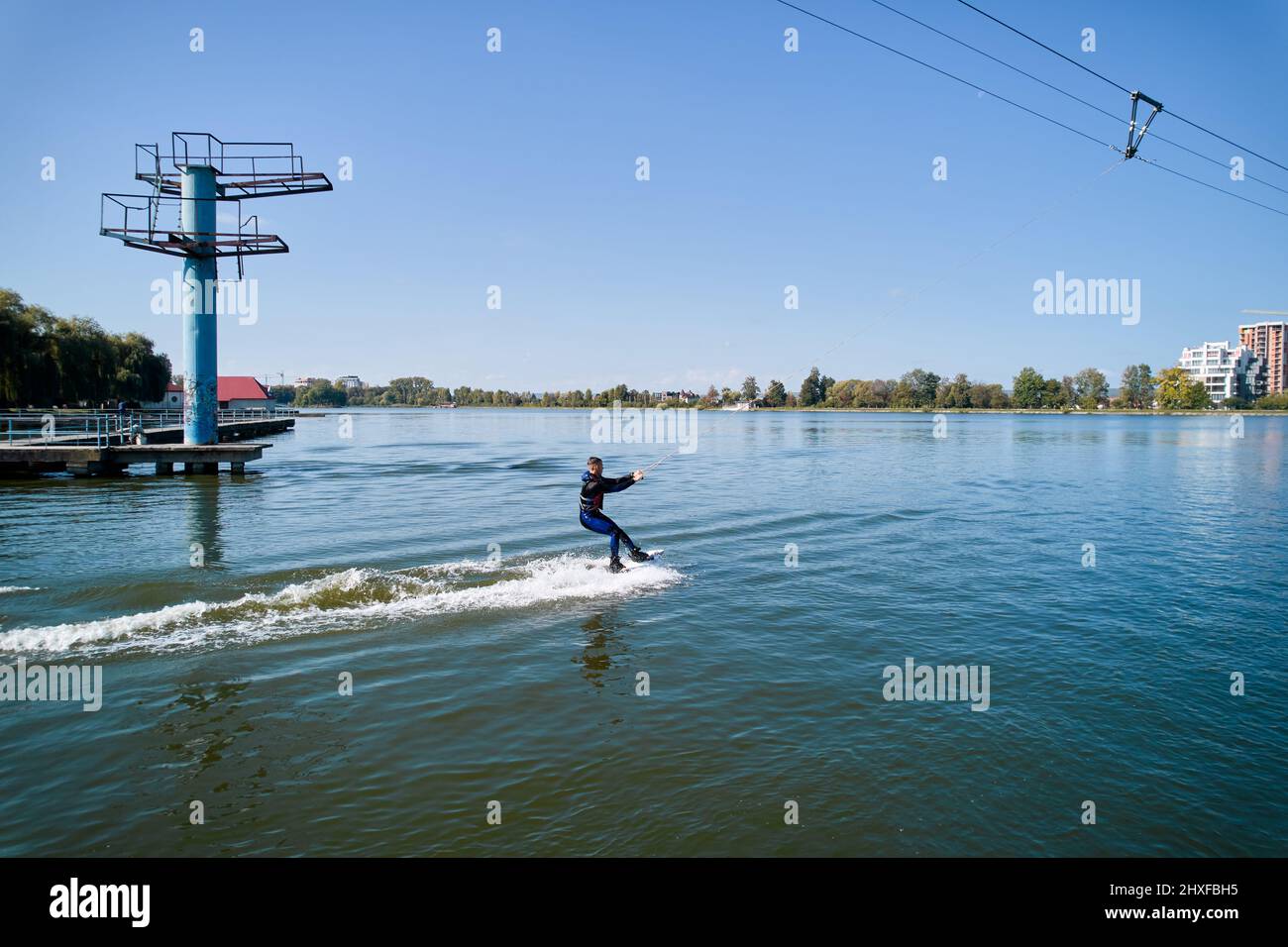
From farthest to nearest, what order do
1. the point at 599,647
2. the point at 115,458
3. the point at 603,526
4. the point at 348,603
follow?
the point at 115,458
the point at 603,526
the point at 348,603
the point at 599,647

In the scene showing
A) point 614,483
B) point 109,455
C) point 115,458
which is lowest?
point 614,483

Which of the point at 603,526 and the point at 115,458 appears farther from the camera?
the point at 115,458

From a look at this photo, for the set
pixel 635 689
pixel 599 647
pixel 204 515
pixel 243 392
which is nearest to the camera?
pixel 635 689

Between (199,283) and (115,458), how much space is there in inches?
370

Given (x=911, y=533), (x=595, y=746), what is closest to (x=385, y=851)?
(x=595, y=746)

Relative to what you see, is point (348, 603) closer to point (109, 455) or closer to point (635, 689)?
point (635, 689)

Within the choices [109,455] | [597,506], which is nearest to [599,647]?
[597,506]

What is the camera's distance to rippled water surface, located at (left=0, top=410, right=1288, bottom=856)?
6.92 meters

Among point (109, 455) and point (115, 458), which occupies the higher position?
point (109, 455)

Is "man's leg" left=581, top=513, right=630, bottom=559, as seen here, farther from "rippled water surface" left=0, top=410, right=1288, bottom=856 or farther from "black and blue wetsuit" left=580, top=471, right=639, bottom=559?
"rippled water surface" left=0, top=410, right=1288, bottom=856

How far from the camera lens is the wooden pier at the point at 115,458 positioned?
34.0 metres

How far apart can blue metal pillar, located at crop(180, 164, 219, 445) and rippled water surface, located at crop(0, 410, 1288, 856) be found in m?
13.6

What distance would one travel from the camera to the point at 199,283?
113 feet
